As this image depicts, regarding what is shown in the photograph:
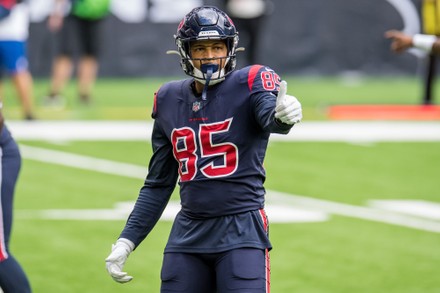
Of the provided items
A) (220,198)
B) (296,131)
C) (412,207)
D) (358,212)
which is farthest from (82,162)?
(220,198)

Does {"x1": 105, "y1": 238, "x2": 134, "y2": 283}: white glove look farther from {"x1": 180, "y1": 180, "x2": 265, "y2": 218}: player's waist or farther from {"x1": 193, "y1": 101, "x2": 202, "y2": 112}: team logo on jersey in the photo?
{"x1": 193, "y1": 101, "x2": 202, "y2": 112}: team logo on jersey

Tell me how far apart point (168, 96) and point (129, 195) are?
18.1 ft

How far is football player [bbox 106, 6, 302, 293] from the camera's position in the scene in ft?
16.3

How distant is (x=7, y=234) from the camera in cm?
604

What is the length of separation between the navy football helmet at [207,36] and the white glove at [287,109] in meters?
0.54

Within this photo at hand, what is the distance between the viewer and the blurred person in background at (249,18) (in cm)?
1825

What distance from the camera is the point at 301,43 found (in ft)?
73.5

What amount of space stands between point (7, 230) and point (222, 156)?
1530 mm

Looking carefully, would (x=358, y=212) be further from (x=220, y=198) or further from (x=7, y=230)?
(x=220, y=198)

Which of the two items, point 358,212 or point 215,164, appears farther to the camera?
point 358,212

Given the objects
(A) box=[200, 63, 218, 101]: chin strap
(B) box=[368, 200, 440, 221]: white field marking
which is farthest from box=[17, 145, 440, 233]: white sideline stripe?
(A) box=[200, 63, 218, 101]: chin strap

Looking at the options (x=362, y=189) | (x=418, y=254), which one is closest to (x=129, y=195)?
(x=362, y=189)

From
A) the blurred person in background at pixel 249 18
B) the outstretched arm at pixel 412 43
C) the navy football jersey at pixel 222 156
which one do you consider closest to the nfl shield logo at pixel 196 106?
the navy football jersey at pixel 222 156

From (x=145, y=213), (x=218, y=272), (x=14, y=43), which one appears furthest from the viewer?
(x=14, y=43)
